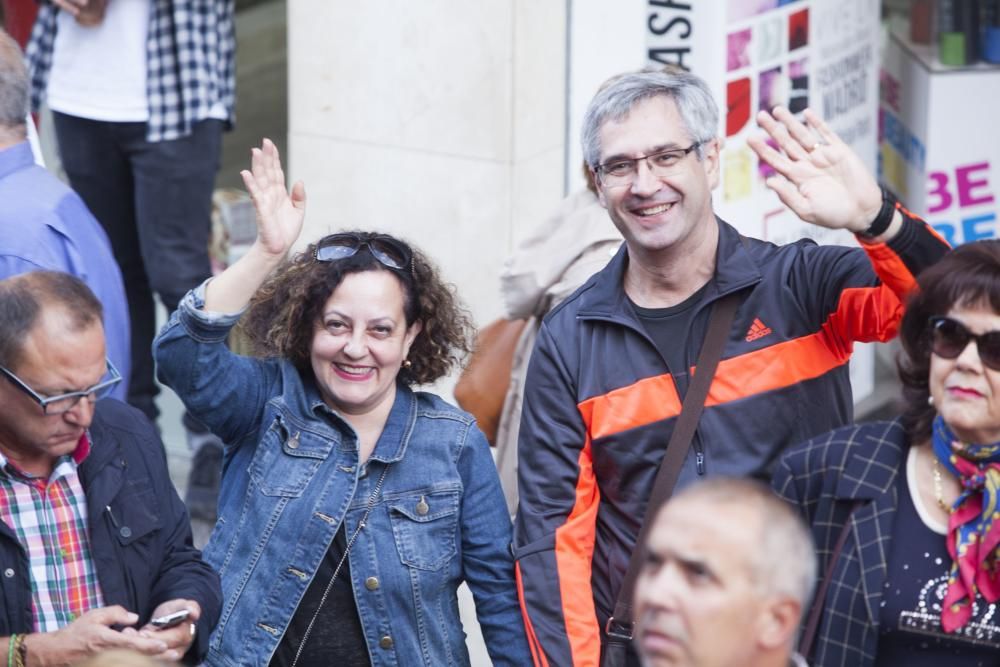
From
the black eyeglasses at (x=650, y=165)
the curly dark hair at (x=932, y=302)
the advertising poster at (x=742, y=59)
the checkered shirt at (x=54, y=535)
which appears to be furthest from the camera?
the advertising poster at (x=742, y=59)

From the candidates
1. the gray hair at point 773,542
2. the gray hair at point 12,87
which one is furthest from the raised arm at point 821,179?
the gray hair at point 12,87

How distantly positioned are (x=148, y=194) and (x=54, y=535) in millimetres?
2929

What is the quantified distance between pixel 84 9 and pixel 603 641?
11.3ft

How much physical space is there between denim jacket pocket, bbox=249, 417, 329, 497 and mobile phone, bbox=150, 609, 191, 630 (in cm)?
50

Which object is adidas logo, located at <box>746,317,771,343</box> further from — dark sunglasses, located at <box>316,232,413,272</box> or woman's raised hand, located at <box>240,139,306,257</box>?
woman's raised hand, located at <box>240,139,306,257</box>

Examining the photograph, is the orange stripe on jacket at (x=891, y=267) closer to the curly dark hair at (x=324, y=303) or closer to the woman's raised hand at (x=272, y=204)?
the curly dark hair at (x=324, y=303)

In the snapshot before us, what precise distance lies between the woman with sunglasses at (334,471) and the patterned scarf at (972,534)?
1122 mm

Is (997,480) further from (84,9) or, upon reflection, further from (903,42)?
(903,42)

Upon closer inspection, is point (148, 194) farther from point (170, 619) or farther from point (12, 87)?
point (170, 619)

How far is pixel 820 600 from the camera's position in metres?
3.34

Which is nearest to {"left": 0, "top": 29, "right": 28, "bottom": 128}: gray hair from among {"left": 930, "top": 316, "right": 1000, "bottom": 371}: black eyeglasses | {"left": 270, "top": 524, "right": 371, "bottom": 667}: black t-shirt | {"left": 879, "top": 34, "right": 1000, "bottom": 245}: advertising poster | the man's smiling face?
{"left": 270, "top": 524, "right": 371, "bottom": 667}: black t-shirt

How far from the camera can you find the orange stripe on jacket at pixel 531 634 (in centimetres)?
380

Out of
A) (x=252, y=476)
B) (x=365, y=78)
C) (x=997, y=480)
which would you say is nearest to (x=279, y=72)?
(x=365, y=78)

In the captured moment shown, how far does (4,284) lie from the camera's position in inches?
136
